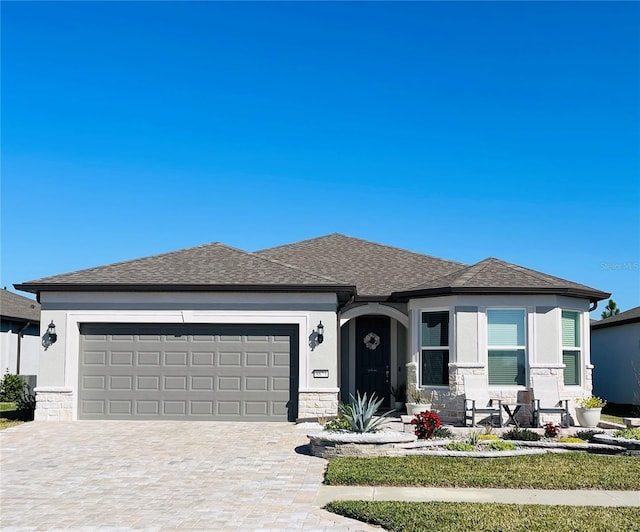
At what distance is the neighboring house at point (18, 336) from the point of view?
2355cm

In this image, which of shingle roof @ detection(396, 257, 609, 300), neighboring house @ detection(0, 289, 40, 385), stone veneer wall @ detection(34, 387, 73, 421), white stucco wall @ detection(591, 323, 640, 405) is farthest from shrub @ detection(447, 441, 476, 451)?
neighboring house @ detection(0, 289, 40, 385)

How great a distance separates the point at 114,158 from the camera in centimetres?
1956

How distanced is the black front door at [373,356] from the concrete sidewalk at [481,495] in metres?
9.91

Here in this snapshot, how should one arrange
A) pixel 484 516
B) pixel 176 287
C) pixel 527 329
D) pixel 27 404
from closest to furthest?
1. pixel 484 516
2. pixel 527 329
3. pixel 176 287
4. pixel 27 404

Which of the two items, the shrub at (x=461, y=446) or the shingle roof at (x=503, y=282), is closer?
the shrub at (x=461, y=446)

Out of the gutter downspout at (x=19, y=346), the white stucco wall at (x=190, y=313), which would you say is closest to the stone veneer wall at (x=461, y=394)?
the white stucco wall at (x=190, y=313)

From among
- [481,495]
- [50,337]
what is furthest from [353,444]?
[50,337]

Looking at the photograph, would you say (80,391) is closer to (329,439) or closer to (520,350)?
(329,439)

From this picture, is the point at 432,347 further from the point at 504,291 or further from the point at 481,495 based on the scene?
the point at 481,495

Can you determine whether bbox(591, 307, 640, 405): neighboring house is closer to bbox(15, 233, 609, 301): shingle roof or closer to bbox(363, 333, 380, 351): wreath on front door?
bbox(15, 233, 609, 301): shingle roof

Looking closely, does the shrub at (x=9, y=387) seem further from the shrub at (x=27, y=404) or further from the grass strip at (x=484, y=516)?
the grass strip at (x=484, y=516)

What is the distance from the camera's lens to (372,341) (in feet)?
61.1

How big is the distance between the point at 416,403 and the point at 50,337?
8.57 meters

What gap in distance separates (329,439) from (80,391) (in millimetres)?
7508
